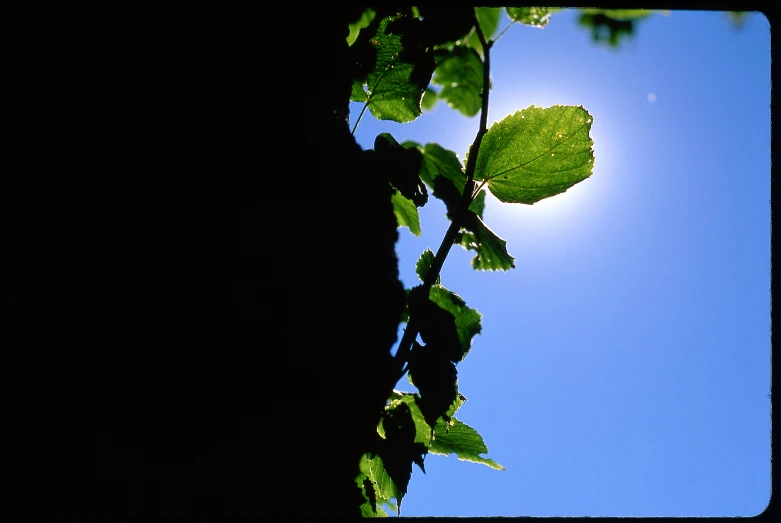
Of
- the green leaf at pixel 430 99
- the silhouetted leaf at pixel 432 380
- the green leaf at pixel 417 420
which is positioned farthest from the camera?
the green leaf at pixel 430 99

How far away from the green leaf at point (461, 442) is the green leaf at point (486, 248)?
345mm

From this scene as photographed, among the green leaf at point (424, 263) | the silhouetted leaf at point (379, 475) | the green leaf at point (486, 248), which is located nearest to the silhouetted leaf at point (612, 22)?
the green leaf at point (486, 248)

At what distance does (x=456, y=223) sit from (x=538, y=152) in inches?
8.0

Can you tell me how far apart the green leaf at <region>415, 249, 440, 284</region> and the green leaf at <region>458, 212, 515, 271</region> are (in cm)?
9

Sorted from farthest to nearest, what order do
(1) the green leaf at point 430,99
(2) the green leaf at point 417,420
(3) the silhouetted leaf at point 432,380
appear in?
(1) the green leaf at point 430,99
(2) the green leaf at point 417,420
(3) the silhouetted leaf at point 432,380

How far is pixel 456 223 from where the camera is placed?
702mm

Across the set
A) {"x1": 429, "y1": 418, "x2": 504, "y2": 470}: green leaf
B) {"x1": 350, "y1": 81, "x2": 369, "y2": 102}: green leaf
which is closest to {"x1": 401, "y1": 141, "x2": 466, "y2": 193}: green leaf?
{"x1": 350, "y1": 81, "x2": 369, "y2": 102}: green leaf

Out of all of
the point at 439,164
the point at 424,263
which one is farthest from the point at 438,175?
the point at 424,263

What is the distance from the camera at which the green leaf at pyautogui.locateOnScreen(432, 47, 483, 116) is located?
0.85 metres

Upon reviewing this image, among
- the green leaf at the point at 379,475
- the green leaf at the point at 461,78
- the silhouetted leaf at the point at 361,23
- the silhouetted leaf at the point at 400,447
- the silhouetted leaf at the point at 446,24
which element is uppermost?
the green leaf at the point at 461,78

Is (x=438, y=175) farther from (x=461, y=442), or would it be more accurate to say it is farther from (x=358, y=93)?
(x=461, y=442)

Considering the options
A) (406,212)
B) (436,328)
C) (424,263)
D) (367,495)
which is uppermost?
(406,212)

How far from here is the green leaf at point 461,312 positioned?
755mm

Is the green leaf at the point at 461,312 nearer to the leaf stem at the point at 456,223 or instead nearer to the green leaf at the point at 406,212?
the leaf stem at the point at 456,223
